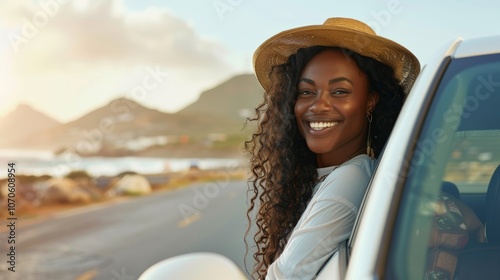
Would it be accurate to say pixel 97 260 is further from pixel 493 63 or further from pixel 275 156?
pixel 493 63

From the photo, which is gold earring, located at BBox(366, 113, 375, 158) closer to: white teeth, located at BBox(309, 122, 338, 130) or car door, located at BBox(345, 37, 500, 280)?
white teeth, located at BBox(309, 122, 338, 130)

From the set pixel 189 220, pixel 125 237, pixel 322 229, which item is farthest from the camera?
pixel 189 220

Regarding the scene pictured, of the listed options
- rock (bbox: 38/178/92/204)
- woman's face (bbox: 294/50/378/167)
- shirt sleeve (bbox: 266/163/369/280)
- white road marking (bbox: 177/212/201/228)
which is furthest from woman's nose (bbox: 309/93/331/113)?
rock (bbox: 38/178/92/204)

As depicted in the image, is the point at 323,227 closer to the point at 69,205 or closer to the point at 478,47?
the point at 478,47

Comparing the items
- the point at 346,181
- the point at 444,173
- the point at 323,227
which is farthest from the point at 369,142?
the point at 444,173

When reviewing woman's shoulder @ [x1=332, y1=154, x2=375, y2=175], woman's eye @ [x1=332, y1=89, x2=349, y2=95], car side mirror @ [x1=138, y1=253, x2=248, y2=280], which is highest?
woman's eye @ [x1=332, y1=89, x2=349, y2=95]

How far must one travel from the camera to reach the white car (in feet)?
5.97

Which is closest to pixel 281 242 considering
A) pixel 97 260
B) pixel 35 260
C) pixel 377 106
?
pixel 377 106

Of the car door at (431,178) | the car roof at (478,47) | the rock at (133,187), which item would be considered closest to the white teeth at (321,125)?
the car door at (431,178)

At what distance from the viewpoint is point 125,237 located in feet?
50.9

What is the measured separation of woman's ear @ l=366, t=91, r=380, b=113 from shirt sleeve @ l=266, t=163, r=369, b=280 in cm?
61

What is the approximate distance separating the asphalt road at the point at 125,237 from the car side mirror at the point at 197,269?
16.5 feet

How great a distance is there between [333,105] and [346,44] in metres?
0.25

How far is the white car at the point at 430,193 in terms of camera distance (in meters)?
1.82
